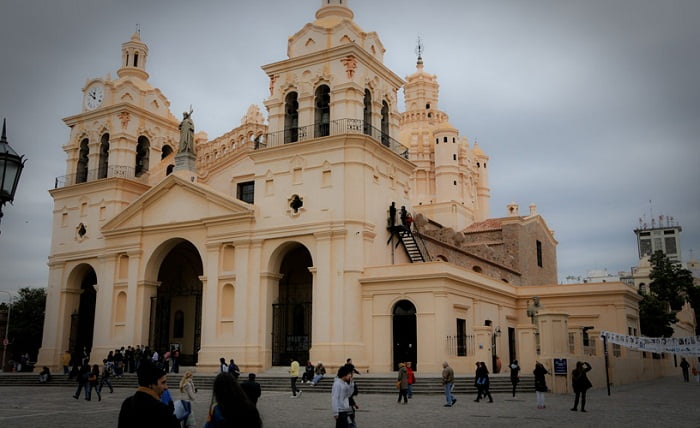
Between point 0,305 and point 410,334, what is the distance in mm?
44918

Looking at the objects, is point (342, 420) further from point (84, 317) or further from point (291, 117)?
point (84, 317)

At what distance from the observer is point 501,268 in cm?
4194

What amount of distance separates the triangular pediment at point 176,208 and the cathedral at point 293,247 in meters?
0.08

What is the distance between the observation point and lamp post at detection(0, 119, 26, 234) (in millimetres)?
8141

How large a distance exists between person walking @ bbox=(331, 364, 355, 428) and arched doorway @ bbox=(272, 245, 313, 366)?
21.8 m

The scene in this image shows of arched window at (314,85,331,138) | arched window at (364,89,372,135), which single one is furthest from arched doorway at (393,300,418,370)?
arched window at (314,85,331,138)

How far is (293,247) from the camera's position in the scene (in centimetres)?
3188

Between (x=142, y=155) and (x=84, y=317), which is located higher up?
(x=142, y=155)

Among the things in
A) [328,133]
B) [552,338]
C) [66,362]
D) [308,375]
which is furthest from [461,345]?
[66,362]

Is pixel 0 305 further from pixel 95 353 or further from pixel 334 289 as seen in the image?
pixel 334 289

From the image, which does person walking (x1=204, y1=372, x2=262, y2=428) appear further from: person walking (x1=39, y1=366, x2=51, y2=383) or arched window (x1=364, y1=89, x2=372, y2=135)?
person walking (x1=39, y1=366, x2=51, y2=383)

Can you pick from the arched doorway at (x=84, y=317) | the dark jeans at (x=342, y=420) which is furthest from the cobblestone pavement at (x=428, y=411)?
the arched doorway at (x=84, y=317)

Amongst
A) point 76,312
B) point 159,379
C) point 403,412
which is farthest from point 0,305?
point 159,379

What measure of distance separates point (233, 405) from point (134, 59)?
131 feet
